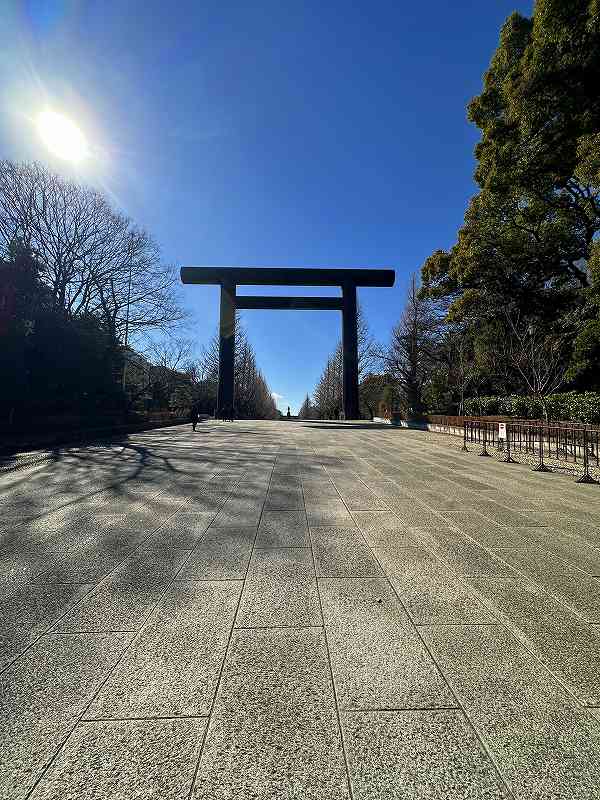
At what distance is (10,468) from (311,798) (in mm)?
9514

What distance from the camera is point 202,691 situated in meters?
1.92

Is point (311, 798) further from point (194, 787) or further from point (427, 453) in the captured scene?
point (427, 453)

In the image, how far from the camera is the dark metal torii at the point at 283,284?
33.3 meters

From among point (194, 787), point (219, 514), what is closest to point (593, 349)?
point (219, 514)

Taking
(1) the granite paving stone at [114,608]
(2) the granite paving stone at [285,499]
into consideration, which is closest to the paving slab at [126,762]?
(1) the granite paving stone at [114,608]

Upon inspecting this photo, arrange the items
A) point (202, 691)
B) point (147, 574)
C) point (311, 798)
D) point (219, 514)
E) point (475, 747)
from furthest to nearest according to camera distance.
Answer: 1. point (219, 514)
2. point (147, 574)
3. point (202, 691)
4. point (475, 747)
5. point (311, 798)

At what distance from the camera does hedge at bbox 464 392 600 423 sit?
11.4 m

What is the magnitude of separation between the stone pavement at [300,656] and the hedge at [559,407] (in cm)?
805

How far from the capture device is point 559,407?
13.0 m

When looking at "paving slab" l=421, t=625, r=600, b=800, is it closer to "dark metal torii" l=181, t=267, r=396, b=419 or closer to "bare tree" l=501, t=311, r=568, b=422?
"bare tree" l=501, t=311, r=568, b=422

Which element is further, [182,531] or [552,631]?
[182,531]

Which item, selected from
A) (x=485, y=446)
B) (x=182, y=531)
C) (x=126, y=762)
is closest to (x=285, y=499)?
(x=182, y=531)

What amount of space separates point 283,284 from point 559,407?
25.3 meters

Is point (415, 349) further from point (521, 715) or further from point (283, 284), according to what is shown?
point (521, 715)
